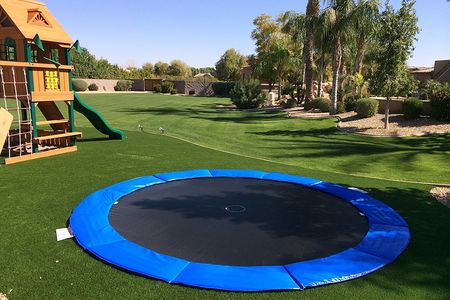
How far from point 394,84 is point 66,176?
43.4 ft

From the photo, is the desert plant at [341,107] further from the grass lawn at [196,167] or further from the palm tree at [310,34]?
the grass lawn at [196,167]

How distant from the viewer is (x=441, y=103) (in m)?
16.1

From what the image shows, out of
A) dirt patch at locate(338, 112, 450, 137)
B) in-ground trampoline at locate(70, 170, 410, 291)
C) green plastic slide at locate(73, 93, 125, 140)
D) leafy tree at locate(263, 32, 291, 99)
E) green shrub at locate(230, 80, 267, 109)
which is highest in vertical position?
leafy tree at locate(263, 32, 291, 99)

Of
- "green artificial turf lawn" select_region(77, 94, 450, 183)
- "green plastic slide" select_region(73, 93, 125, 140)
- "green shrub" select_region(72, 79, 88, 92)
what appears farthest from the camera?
"green shrub" select_region(72, 79, 88, 92)

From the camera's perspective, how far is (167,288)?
389 cm

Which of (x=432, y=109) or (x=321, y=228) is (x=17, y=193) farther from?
(x=432, y=109)

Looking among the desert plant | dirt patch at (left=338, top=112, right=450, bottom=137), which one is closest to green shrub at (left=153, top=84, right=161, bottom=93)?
the desert plant

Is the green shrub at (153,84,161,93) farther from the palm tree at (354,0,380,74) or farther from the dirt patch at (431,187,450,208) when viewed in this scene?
the dirt patch at (431,187,450,208)

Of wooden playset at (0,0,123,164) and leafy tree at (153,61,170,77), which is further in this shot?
leafy tree at (153,61,170,77)

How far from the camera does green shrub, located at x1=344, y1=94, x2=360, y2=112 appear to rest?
69.0ft

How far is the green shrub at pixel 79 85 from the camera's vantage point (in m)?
45.8

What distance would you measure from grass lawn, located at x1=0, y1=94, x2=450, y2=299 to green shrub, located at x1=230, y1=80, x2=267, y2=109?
34.0ft

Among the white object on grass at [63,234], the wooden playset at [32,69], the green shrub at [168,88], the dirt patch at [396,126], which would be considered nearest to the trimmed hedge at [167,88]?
the green shrub at [168,88]

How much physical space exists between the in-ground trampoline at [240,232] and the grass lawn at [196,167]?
0.65ft
